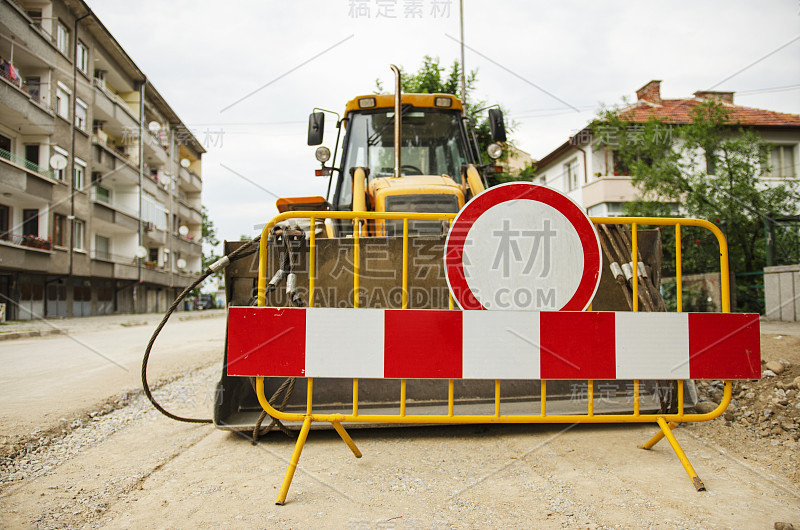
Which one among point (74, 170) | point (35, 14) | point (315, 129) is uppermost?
point (35, 14)

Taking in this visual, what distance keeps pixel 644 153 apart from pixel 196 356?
12035mm

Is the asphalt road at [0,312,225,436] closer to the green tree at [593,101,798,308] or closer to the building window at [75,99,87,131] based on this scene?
the green tree at [593,101,798,308]

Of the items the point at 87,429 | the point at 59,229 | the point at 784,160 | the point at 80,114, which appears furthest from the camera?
the point at 784,160

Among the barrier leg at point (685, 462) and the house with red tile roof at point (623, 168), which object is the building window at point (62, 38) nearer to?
the house with red tile roof at point (623, 168)

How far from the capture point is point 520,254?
3.14m

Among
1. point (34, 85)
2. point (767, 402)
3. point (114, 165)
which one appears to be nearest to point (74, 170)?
point (34, 85)

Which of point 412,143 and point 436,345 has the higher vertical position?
point 412,143

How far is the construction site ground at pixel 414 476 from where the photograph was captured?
2.47 meters

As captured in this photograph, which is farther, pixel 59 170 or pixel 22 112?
pixel 59 170

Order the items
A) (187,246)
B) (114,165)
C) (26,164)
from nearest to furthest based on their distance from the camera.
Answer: (26,164)
(114,165)
(187,246)

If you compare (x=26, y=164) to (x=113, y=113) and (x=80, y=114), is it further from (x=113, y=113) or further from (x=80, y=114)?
(x=113, y=113)

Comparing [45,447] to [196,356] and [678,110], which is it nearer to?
[196,356]

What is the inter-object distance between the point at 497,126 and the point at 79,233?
24922mm

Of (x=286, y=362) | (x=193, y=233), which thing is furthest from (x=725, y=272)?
(x=193, y=233)
